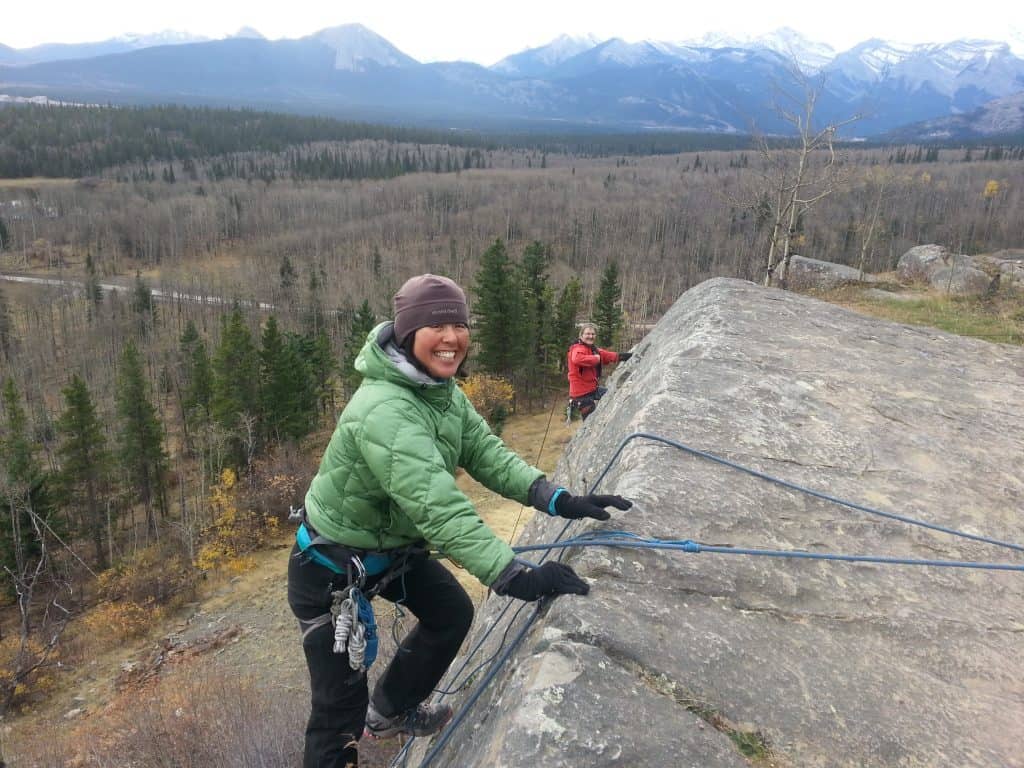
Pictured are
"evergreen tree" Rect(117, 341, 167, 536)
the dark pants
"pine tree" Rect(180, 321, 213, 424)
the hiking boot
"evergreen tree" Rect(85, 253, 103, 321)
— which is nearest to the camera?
the hiking boot

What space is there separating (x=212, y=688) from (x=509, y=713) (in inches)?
544

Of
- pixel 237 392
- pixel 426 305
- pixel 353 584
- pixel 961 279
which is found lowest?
pixel 237 392

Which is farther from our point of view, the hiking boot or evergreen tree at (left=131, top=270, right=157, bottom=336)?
evergreen tree at (left=131, top=270, right=157, bottom=336)

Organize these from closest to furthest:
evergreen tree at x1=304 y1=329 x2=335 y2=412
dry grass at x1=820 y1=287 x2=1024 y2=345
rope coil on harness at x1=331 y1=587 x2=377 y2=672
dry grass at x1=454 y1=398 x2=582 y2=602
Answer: rope coil on harness at x1=331 y1=587 x2=377 y2=672 < dry grass at x1=820 y1=287 x2=1024 y2=345 < dry grass at x1=454 y1=398 x2=582 y2=602 < evergreen tree at x1=304 y1=329 x2=335 y2=412

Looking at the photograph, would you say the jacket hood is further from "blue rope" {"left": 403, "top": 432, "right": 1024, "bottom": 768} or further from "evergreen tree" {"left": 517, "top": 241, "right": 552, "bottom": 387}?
"evergreen tree" {"left": 517, "top": 241, "right": 552, "bottom": 387}

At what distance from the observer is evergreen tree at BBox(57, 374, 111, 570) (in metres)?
29.3

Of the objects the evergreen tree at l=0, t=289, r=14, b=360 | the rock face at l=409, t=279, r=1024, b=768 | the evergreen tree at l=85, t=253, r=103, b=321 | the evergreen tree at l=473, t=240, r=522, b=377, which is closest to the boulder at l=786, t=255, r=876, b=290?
the rock face at l=409, t=279, r=1024, b=768

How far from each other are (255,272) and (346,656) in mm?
80974

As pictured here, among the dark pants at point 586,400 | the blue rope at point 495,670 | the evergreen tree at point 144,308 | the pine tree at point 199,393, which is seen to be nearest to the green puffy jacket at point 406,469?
the blue rope at point 495,670

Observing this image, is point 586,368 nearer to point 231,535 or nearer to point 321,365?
point 231,535

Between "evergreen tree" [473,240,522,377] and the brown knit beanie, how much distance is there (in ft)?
111

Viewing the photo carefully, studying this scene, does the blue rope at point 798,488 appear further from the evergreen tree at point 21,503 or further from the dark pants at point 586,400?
the evergreen tree at point 21,503

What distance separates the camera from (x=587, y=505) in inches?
108

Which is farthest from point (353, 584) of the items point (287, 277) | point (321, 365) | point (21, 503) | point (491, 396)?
point (287, 277)
